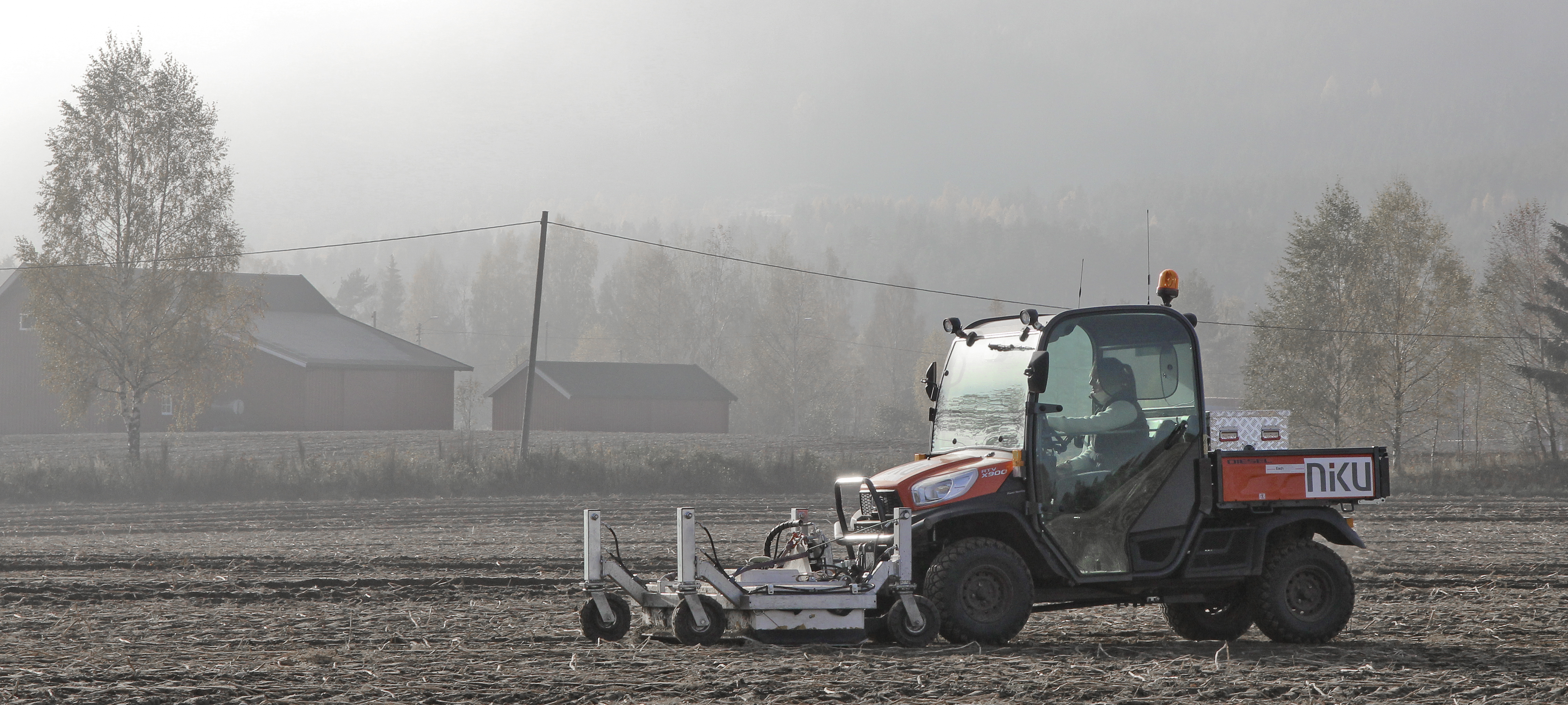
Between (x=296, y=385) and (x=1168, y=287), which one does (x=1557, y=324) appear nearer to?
(x=1168, y=287)

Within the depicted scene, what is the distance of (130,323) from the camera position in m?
39.5

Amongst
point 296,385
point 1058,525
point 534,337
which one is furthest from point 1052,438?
point 296,385

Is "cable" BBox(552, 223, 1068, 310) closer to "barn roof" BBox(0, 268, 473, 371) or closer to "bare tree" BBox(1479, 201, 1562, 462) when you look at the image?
"barn roof" BBox(0, 268, 473, 371)

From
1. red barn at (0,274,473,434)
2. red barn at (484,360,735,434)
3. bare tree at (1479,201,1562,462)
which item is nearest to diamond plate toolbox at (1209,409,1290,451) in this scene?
red barn at (0,274,473,434)

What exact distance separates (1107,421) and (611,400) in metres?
59.0

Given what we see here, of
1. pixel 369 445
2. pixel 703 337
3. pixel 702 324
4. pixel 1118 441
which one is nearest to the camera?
pixel 1118 441

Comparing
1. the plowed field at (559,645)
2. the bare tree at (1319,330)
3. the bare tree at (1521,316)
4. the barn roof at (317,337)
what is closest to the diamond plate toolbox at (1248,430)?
the plowed field at (559,645)

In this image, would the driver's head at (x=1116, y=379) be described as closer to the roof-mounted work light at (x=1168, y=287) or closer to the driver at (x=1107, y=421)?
the driver at (x=1107, y=421)

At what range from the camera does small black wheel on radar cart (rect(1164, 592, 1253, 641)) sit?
10258 mm

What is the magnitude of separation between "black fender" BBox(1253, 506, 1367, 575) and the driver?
122cm

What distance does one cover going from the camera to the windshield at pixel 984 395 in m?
9.74

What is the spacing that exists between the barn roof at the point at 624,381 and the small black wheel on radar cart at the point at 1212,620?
56610 mm

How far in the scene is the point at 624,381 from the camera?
227 ft

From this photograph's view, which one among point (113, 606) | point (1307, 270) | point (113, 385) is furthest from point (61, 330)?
point (1307, 270)
